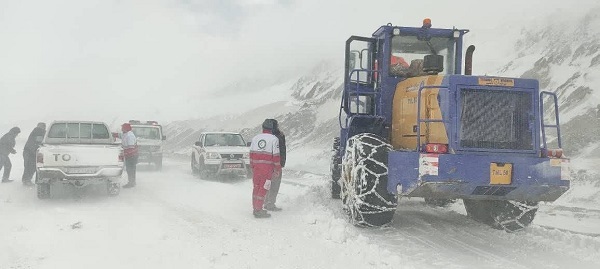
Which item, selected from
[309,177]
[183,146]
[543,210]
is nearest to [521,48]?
[309,177]

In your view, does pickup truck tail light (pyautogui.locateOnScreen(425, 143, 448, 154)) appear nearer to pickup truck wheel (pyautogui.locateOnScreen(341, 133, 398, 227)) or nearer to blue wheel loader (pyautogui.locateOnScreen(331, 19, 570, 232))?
blue wheel loader (pyautogui.locateOnScreen(331, 19, 570, 232))

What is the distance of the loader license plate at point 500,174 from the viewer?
6309 mm

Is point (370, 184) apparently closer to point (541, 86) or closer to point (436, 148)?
point (436, 148)

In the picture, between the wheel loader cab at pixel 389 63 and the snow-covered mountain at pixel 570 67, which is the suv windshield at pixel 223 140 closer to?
the wheel loader cab at pixel 389 63

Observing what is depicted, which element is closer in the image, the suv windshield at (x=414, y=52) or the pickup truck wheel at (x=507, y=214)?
the pickup truck wheel at (x=507, y=214)

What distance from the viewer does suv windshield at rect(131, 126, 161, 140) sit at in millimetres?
20766

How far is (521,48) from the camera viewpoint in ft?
105

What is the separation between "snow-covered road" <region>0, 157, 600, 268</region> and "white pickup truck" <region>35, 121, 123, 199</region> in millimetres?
571

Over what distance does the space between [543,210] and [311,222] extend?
5.87 meters

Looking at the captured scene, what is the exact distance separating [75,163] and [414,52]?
7241 mm

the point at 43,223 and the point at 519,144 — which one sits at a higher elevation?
Answer: the point at 519,144

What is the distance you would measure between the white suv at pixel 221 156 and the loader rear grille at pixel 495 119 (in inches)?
395

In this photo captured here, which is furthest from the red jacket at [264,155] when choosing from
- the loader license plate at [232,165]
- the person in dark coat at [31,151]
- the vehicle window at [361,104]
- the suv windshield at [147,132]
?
the suv windshield at [147,132]

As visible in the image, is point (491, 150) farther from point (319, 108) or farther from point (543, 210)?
point (319, 108)
